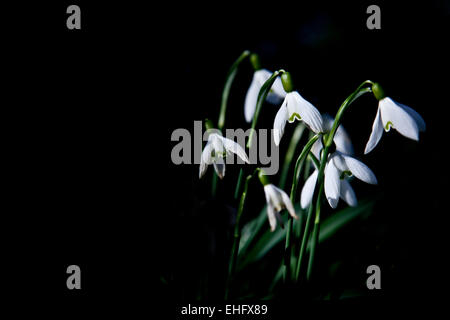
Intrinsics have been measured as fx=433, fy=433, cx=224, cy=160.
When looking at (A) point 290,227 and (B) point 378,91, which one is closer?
(B) point 378,91

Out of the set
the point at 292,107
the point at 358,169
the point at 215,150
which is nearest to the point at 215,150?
the point at 215,150

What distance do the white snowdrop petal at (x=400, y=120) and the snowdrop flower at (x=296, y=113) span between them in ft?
0.37

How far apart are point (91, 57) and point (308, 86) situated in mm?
734

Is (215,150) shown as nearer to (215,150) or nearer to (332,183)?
(215,150)

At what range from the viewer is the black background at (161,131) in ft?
3.55

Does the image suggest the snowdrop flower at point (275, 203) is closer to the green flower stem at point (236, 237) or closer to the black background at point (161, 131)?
the green flower stem at point (236, 237)

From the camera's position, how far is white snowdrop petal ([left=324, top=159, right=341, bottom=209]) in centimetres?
81

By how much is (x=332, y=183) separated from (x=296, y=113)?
6.0 inches

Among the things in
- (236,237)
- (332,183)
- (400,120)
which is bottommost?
(236,237)

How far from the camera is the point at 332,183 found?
81 cm

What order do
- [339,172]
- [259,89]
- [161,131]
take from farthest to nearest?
1. [161,131]
2. [259,89]
3. [339,172]

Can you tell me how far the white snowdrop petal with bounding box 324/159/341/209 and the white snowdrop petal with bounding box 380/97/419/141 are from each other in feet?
0.43

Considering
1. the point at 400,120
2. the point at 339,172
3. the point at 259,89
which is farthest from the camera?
the point at 259,89

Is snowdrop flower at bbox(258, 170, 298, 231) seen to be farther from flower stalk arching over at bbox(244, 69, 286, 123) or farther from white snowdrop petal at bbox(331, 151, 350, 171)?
flower stalk arching over at bbox(244, 69, 286, 123)
